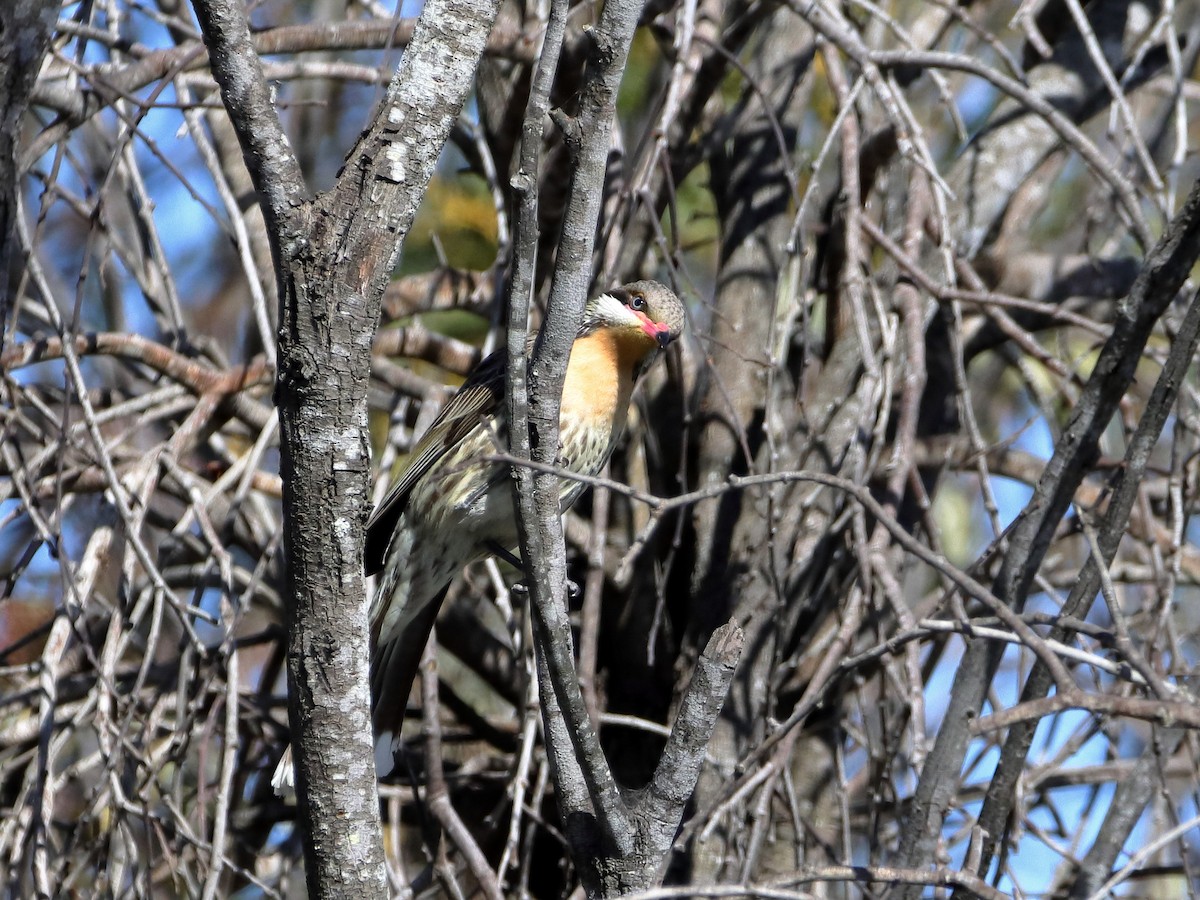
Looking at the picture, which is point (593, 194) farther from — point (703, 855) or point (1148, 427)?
point (703, 855)

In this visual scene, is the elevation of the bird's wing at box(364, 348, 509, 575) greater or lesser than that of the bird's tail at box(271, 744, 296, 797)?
greater

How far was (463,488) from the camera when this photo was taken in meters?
3.90

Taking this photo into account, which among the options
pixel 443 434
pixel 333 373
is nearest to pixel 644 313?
pixel 443 434

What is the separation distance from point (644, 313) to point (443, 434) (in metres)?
0.75

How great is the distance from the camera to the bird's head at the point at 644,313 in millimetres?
4035

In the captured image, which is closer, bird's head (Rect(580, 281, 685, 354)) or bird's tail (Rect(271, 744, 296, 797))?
bird's tail (Rect(271, 744, 296, 797))

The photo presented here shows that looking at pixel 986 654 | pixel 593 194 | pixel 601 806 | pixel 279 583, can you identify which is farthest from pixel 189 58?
pixel 986 654

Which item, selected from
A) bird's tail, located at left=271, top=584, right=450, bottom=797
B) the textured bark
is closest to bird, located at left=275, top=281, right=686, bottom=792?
bird's tail, located at left=271, top=584, right=450, bottom=797

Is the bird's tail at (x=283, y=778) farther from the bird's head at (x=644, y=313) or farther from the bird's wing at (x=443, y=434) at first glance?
the bird's head at (x=644, y=313)

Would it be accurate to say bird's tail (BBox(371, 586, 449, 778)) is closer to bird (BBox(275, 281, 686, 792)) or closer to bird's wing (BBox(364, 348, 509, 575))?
bird (BBox(275, 281, 686, 792))

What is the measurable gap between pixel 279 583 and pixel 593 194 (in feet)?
8.15

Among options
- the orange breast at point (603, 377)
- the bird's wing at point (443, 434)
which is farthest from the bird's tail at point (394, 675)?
the orange breast at point (603, 377)

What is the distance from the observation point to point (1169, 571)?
11.8ft

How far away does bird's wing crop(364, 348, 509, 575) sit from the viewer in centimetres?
392
